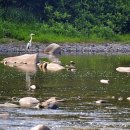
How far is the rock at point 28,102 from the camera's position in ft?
71.2

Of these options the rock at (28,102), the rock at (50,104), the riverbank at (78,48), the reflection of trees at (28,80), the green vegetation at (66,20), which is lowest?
the riverbank at (78,48)

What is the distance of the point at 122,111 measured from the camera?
20.7 metres

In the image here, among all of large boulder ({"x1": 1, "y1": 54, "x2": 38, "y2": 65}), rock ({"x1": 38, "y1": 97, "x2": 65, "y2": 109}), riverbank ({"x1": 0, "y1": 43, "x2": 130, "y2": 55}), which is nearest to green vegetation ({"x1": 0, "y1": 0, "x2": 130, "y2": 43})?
riverbank ({"x1": 0, "y1": 43, "x2": 130, "y2": 55})

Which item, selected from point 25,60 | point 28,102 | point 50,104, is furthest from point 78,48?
point 50,104

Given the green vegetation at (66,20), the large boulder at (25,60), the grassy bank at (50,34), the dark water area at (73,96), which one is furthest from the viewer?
the green vegetation at (66,20)

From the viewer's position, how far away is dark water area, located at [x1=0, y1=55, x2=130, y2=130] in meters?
18.6

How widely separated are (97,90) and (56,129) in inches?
342

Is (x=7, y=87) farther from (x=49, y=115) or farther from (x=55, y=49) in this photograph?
(x=55, y=49)

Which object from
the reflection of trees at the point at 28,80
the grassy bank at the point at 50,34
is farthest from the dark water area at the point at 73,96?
the grassy bank at the point at 50,34

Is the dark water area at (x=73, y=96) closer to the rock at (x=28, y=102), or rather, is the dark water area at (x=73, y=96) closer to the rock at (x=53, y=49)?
the rock at (x=28, y=102)

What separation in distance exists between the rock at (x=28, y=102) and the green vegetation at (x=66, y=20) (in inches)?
1267

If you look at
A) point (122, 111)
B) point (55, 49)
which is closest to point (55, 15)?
point (55, 49)

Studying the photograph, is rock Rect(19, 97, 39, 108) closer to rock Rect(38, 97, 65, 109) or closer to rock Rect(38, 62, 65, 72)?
rock Rect(38, 97, 65, 109)

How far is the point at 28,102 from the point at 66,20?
38447mm
